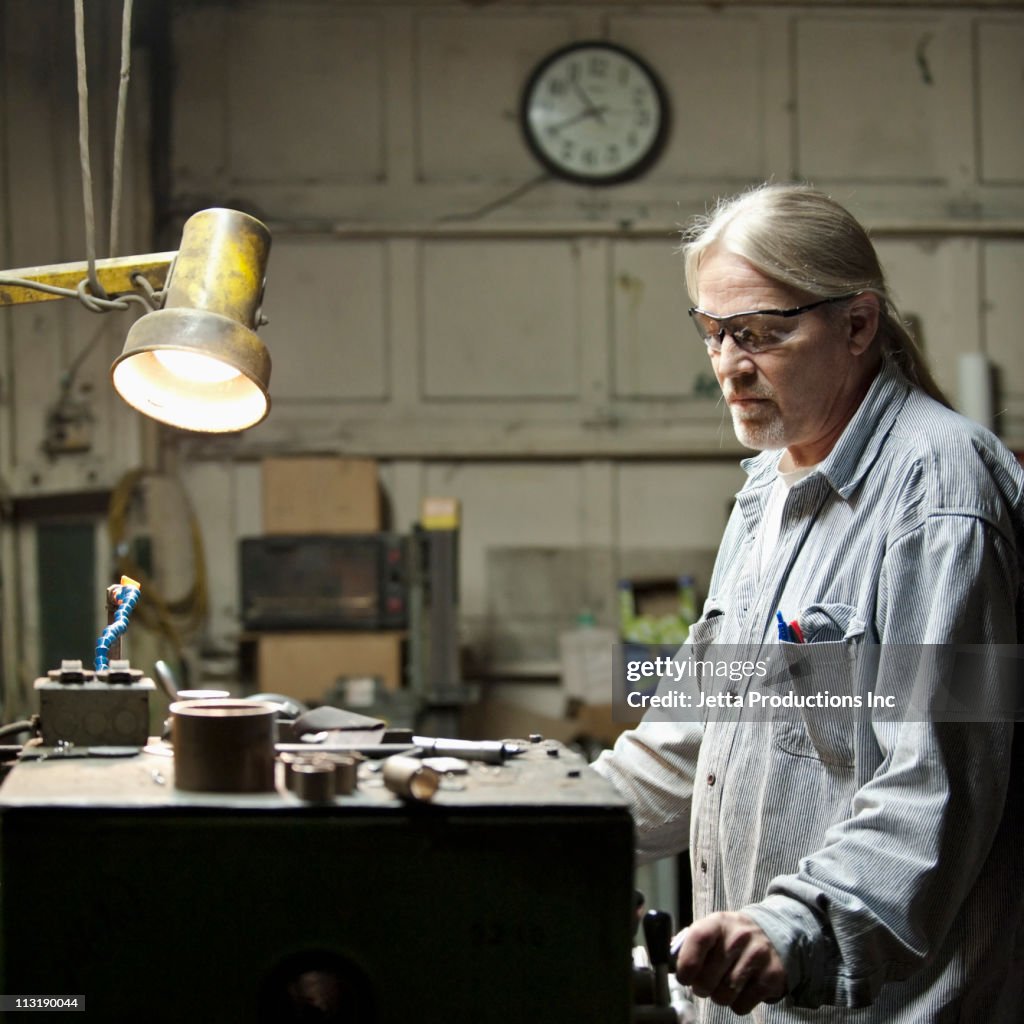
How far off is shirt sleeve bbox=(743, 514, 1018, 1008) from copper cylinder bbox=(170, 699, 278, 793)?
16.5 inches

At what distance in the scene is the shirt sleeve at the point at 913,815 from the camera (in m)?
0.96

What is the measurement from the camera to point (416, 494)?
4.32 meters

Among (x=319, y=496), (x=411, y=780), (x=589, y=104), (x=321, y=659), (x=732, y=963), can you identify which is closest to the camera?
(x=411, y=780)

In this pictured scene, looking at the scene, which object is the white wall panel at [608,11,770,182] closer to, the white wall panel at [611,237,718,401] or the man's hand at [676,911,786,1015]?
the white wall panel at [611,237,718,401]

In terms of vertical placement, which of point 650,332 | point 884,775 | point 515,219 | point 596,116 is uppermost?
point 596,116

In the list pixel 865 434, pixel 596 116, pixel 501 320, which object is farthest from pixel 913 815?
pixel 596 116

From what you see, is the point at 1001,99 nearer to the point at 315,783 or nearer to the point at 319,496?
the point at 319,496

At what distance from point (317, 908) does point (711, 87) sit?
4.10m

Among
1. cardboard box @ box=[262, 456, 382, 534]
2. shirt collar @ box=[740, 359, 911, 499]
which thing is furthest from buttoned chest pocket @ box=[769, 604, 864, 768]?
cardboard box @ box=[262, 456, 382, 534]

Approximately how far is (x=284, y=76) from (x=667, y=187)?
1.48 metres

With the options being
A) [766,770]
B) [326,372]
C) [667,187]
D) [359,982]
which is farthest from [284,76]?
[359,982]

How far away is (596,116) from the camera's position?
170 inches

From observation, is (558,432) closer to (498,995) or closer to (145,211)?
(145,211)

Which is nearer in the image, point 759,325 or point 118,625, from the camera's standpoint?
point 118,625
